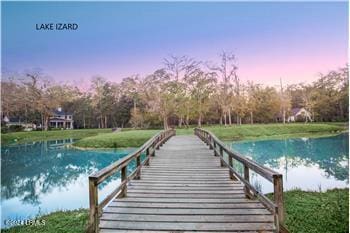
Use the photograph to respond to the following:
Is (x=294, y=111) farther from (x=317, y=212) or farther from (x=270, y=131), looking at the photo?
(x=317, y=212)

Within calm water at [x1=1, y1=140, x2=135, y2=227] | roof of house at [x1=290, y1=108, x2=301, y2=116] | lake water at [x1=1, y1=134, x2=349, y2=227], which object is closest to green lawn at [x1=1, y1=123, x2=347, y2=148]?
calm water at [x1=1, y1=140, x2=135, y2=227]

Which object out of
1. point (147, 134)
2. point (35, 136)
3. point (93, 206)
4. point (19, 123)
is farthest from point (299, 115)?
point (93, 206)

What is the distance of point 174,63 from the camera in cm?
3180

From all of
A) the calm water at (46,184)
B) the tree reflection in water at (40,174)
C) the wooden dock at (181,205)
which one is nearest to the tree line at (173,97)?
the tree reflection in water at (40,174)

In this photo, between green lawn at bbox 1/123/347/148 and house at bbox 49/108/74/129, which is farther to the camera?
house at bbox 49/108/74/129

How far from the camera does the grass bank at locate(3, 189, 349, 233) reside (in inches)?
169

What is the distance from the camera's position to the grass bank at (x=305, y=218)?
429cm

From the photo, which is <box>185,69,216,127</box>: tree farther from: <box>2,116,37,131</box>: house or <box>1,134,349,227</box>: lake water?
<box>2,116,37,131</box>: house

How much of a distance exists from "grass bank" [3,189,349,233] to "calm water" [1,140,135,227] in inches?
69.5

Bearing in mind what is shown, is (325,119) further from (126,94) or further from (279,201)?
(279,201)

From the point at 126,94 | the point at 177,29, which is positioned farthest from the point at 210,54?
the point at 177,29

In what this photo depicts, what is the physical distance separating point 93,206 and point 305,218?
3665 millimetres

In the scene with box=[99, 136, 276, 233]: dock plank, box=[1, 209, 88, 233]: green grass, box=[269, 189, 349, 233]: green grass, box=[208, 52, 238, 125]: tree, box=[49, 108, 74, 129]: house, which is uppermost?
box=[208, 52, 238, 125]: tree

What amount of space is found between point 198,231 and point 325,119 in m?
46.3
